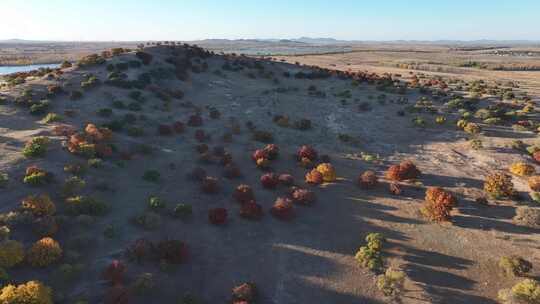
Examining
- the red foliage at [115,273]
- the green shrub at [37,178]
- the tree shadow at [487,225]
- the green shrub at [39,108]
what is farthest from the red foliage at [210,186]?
the green shrub at [39,108]

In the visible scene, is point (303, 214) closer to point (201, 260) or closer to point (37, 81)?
point (201, 260)

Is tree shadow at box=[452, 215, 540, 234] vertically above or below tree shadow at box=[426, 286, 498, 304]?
above

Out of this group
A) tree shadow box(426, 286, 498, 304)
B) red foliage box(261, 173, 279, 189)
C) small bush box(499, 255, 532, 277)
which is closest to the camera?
tree shadow box(426, 286, 498, 304)

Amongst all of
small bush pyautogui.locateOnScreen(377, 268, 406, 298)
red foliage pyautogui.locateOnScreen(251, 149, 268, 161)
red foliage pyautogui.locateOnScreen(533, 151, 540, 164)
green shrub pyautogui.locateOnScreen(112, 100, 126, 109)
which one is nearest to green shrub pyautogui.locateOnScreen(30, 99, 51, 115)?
green shrub pyautogui.locateOnScreen(112, 100, 126, 109)

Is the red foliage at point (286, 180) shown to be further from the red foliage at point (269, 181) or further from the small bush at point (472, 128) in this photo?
the small bush at point (472, 128)

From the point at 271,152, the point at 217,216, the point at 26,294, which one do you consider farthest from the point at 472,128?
the point at 26,294

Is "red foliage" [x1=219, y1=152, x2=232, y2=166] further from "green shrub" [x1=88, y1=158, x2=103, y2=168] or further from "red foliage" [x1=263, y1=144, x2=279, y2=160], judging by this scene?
"green shrub" [x1=88, y1=158, x2=103, y2=168]
